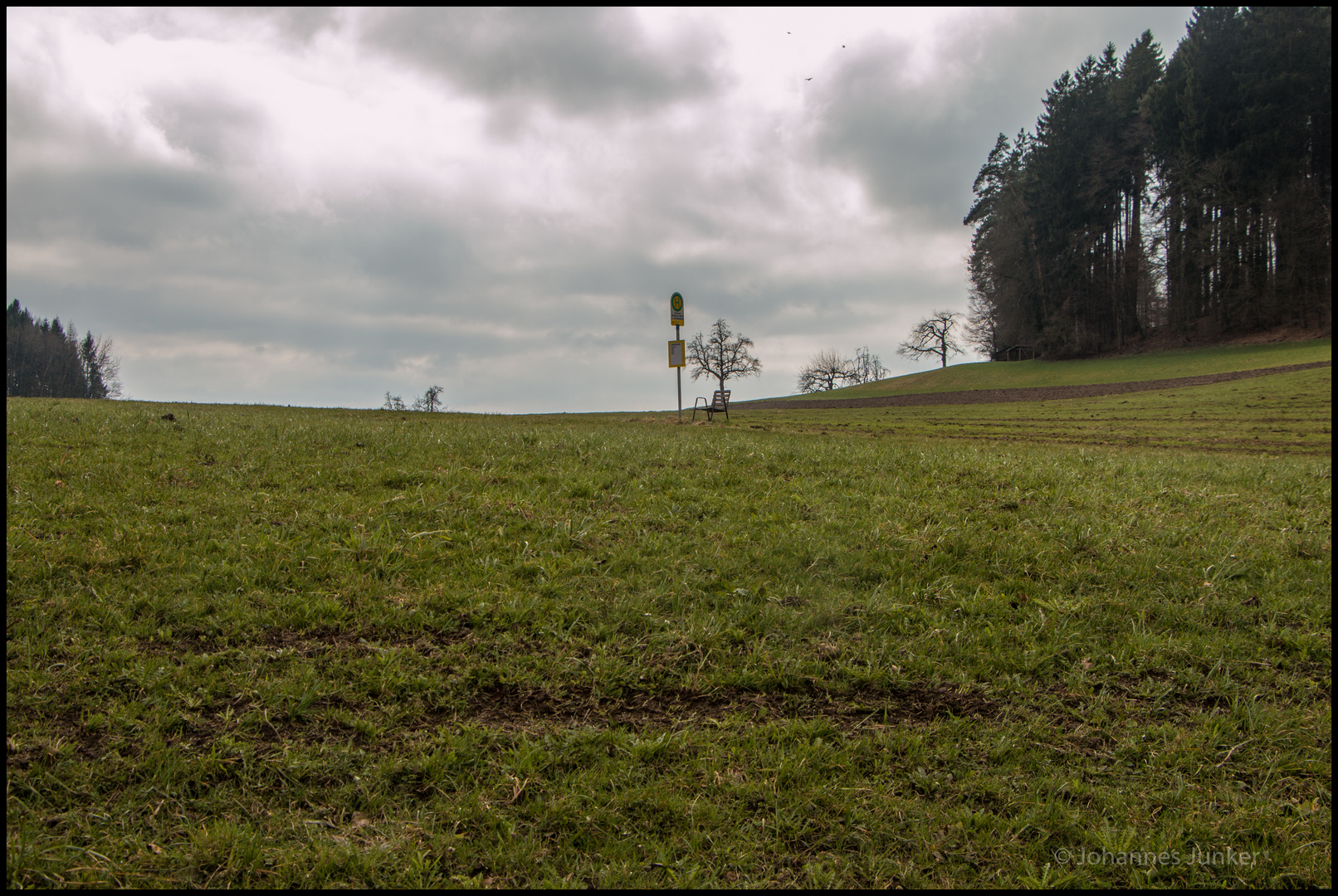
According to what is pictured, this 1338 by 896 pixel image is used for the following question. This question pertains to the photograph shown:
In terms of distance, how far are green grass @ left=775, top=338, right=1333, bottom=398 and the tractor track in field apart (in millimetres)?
1482

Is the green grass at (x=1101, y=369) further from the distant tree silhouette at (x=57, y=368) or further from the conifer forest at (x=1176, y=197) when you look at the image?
the distant tree silhouette at (x=57, y=368)

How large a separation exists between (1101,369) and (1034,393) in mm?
9879

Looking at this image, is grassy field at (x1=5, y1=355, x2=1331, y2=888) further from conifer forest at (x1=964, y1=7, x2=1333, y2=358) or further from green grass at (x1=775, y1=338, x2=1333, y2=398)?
conifer forest at (x1=964, y1=7, x2=1333, y2=358)

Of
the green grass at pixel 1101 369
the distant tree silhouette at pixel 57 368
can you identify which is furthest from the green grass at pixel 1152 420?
the distant tree silhouette at pixel 57 368

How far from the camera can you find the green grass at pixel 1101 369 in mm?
35750

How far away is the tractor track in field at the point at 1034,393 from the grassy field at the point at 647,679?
29579 millimetres

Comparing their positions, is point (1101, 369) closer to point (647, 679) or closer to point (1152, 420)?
point (1152, 420)

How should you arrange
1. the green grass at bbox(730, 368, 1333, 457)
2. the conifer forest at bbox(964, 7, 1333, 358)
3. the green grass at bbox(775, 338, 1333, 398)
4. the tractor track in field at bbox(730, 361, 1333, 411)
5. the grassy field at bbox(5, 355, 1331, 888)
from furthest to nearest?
the conifer forest at bbox(964, 7, 1333, 358), the green grass at bbox(775, 338, 1333, 398), the tractor track in field at bbox(730, 361, 1333, 411), the green grass at bbox(730, 368, 1333, 457), the grassy field at bbox(5, 355, 1331, 888)

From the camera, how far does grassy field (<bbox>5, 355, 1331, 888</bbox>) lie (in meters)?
3.11

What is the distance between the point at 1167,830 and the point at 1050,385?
42.1 meters

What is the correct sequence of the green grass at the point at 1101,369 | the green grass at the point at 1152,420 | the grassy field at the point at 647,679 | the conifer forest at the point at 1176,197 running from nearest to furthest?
1. the grassy field at the point at 647,679
2. the green grass at the point at 1152,420
3. the green grass at the point at 1101,369
4. the conifer forest at the point at 1176,197

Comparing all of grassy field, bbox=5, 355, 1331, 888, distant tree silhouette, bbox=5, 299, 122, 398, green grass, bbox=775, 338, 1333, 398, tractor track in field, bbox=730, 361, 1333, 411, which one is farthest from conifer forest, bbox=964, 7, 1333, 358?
distant tree silhouette, bbox=5, 299, 122, 398

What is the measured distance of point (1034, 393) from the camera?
37250 mm

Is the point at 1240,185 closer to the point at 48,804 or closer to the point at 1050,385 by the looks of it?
the point at 1050,385
